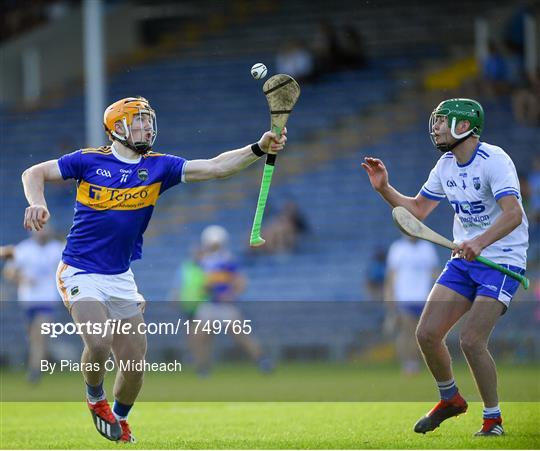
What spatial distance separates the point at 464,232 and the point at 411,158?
383 inches

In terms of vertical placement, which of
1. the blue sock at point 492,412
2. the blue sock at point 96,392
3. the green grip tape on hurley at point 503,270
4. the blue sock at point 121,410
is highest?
the green grip tape on hurley at point 503,270

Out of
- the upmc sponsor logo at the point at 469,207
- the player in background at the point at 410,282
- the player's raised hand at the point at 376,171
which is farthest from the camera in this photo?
the player in background at the point at 410,282

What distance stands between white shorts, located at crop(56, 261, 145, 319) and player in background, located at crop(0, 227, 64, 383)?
7174 mm

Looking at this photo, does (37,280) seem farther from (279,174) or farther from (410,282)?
(279,174)

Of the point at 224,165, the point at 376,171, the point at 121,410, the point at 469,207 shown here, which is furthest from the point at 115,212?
the point at 469,207

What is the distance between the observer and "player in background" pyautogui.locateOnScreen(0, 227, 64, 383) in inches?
614

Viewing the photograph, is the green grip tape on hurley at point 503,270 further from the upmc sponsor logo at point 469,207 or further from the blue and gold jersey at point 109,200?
the blue and gold jersey at point 109,200

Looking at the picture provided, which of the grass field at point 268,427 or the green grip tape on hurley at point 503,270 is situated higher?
the green grip tape on hurley at point 503,270

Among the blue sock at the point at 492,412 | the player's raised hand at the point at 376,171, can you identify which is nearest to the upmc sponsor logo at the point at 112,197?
the player's raised hand at the point at 376,171

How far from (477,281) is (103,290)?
8.37ft

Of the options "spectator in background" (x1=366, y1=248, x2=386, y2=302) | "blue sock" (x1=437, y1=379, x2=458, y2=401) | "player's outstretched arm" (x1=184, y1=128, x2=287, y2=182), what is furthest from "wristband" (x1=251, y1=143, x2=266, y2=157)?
"spectator in background" (x1=366, y1=248, x2=386, y2=302)

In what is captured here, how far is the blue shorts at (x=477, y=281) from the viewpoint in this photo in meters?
8.52

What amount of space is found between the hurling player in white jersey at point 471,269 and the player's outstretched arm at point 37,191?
2646 mm

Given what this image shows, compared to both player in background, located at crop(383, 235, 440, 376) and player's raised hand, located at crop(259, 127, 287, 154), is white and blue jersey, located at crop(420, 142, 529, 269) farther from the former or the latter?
player in background, located at crop(383, 235, 440, 376)
